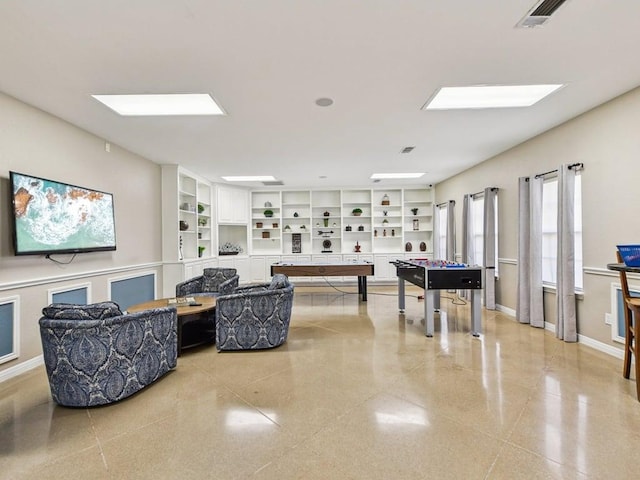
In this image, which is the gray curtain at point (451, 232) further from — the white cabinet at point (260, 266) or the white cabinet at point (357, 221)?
the white cabinet at point (260, 266)

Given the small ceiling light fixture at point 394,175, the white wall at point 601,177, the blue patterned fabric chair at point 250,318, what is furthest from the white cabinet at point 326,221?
the blue patterned fabric chair at point 250,318

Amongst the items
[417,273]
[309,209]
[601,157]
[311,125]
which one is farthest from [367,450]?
[309,209]

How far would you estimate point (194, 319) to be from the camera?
3.71 meters

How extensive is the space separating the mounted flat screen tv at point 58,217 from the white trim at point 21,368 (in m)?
1.13

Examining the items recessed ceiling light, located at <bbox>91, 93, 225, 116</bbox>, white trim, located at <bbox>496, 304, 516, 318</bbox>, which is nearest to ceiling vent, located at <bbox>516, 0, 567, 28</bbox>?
recessed ceiling light, located at <bbox>91, 93, 225, 116</bbox>

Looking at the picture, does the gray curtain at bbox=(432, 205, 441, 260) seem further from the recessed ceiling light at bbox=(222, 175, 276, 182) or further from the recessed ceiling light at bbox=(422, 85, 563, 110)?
the recessed ceiling light at bbox=(422, 85, 563, 110)

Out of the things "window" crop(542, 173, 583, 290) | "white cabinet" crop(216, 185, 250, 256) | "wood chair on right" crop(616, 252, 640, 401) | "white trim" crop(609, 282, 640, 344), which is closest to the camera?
"wood chair on right" crop(616, 252, 640, 401)

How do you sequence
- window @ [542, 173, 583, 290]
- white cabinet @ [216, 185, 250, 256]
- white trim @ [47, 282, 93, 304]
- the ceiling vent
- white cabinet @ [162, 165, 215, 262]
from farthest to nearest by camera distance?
1. white cabinet @ [216, 185, 250, 256]
2. white cabinet @ [162, 165, 215, 262]
3. window @ [542, 173, 583, 290]
4. white trim @ [47, 282, 93, 304]
5. the ceiling vent

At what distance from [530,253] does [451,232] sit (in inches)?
111

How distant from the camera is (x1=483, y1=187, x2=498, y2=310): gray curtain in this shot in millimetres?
5578

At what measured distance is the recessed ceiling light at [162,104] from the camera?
3.26 metres

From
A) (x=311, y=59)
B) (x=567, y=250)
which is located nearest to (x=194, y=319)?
(x=311, y=59)

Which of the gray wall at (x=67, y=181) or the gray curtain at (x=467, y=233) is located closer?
the gray wall at (x=67, y=181)

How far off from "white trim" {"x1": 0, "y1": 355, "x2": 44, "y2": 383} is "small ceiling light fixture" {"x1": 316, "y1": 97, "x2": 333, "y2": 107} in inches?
160
